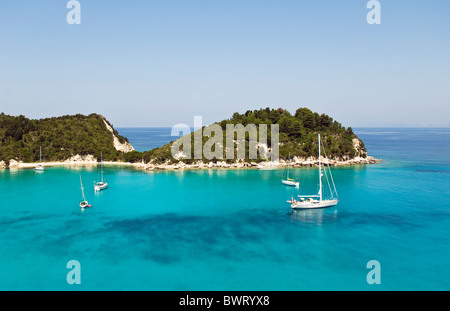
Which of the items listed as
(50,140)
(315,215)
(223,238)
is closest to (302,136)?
(315,215)

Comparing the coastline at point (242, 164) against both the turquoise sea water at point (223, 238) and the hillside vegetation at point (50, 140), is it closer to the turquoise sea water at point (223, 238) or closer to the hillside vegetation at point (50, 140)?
the hillside vegetation at point (50, 140)

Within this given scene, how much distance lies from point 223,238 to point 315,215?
13695 millimetres

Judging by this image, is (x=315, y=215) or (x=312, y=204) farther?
(x=312, y=204)

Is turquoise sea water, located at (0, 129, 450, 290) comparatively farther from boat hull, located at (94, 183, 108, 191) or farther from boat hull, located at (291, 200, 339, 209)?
boat hull, located at (94, 183, 108, 191)

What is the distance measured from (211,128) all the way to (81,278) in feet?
221

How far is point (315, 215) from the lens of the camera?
121 ft

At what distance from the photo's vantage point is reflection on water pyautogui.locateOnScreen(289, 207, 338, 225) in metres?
35.0

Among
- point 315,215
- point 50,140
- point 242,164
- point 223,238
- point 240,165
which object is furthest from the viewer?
point 50,140

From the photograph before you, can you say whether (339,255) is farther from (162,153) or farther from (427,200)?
(162,153)

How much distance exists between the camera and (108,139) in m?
97.3

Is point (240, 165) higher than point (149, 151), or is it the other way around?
point (149, 151)

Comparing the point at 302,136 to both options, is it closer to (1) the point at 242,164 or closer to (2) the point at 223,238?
(1) the point at 242,164

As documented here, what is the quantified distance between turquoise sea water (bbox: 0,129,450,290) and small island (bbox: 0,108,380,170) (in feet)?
81.1

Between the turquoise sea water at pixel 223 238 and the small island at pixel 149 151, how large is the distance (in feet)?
81.1
